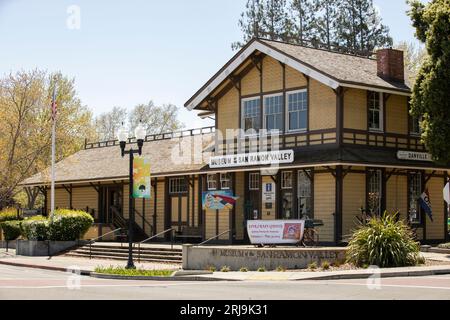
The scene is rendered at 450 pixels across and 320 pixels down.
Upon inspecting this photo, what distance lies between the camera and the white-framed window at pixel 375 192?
102 ft

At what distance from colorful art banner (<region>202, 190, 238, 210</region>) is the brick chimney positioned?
8216mm

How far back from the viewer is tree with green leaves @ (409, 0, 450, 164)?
28.1m

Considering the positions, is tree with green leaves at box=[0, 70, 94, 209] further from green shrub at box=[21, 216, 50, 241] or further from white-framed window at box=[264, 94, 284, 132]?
white-framed window at box=[264, 94, 284, 132]

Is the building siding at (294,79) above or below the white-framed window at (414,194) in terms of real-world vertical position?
above

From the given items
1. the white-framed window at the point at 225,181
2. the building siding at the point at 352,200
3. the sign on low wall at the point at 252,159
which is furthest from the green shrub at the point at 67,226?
the building siding at the point at 352,200

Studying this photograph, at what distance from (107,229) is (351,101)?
16963 mm

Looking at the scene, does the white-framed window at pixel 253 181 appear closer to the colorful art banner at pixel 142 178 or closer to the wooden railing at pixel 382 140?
the colorful art banner at pixel 142 178

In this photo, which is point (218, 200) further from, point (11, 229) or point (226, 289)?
point (226, 289)

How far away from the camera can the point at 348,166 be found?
30.3 metres

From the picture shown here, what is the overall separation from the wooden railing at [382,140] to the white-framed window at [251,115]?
465 centimetres

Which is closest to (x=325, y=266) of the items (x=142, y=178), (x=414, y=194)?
(x=414, y=194)

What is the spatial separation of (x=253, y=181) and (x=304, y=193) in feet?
11.7

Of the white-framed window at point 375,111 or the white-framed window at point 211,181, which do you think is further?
the white-framed window at point 211,181

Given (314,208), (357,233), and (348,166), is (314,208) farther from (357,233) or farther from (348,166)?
(357,233)
